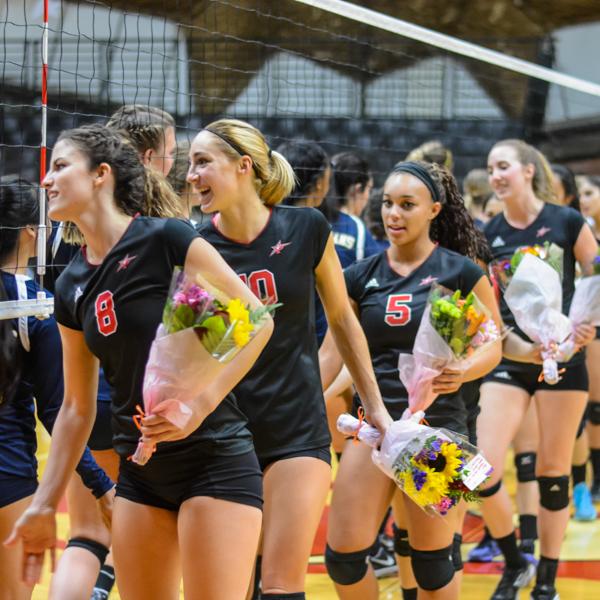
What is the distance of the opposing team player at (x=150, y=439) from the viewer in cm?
288

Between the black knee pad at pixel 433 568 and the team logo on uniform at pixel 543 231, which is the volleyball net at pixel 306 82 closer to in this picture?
the team logo on uniform at pixel 543 231

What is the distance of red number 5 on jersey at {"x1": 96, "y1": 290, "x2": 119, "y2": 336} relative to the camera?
2.95 metres

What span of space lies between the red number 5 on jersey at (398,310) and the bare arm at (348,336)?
0.52 meters

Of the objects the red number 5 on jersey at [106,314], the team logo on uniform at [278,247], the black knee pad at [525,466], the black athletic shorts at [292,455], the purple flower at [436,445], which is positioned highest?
the team logo on uniform at [278,247]

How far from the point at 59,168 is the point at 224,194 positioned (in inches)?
27.2

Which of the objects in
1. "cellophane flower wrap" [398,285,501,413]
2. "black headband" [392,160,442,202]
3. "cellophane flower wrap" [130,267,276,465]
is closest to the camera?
"cellophane flower wrap" [130,267,276,465]

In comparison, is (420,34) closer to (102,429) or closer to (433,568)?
(102,429)

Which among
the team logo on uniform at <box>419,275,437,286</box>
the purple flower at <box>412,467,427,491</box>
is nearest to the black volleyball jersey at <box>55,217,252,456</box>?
the purple flower at <box>412,467,427,491</box>

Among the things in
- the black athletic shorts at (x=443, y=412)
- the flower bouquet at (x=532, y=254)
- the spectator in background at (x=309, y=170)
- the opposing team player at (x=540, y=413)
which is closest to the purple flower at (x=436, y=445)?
the black athletic shorts at (x=443, y=412)

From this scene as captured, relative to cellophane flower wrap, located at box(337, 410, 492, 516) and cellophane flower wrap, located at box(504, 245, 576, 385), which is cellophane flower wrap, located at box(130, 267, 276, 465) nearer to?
cellophane flower wrap, located at box(337, 410, 492, 516)

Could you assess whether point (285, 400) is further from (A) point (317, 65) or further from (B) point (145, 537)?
(A) point (317, 65)

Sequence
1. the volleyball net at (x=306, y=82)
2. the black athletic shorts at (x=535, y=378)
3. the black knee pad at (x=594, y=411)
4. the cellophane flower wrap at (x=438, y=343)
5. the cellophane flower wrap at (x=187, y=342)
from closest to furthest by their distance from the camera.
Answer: the cellophane flower wrap at (x=187, y=342)
the cellophane flower wrap at (x=438, y=343)
the black athletic shorts at (x=535, y=378)
the black knee pad at (x=594, y=411)
the volleyball net at (x=306, y=82)

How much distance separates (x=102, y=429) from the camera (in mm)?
4246

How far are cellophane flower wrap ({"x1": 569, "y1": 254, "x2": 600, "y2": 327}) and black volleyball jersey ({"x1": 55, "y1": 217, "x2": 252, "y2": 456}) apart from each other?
2666mm
